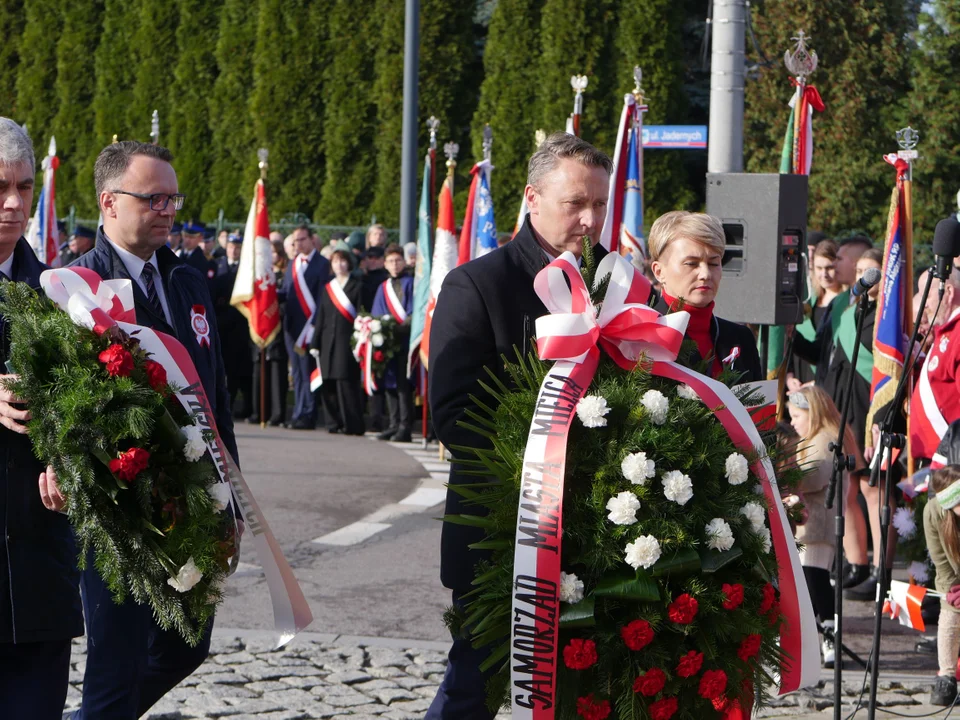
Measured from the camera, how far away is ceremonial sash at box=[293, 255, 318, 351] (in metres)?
15.7

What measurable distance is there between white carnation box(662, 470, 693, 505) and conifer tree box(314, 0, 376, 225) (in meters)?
21.5

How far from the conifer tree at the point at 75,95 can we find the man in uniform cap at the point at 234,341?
12.5 metres

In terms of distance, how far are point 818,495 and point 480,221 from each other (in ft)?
21.6

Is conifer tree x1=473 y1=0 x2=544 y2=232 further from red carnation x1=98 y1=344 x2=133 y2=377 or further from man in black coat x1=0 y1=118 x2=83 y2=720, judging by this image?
red carnation x1=98 y1=344 x2=133 y2=377

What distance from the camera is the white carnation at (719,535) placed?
3.30 m

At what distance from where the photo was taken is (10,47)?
30.0 m

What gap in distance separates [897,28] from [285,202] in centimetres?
1092

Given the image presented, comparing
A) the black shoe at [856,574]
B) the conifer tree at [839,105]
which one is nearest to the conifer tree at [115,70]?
the conifer tree at [839,105]

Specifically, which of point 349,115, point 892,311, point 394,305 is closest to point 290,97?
point 349,115

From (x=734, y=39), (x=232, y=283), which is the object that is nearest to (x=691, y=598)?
(x=734, y=39)

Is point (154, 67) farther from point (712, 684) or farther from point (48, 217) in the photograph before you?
point (712, 684)

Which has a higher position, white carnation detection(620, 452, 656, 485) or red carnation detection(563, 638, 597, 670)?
white carnation detection(620, 452, 656, 485)

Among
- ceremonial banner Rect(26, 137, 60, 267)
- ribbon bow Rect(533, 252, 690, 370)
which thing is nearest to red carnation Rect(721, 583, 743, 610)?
ribbon bow Rect(533, 252, 690, 370)

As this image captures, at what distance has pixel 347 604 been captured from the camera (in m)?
7.62
